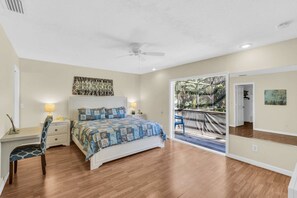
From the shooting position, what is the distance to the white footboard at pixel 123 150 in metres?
2.81

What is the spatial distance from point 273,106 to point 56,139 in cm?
538

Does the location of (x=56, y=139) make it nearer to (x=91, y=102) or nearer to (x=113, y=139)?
(x=91, y=102)

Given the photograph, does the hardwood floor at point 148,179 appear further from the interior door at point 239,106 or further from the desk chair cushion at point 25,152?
the interior door at point 239,106

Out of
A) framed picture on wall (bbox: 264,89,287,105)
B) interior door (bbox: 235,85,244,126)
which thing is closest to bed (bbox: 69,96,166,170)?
interior door (bbox: 235,85,244,126)

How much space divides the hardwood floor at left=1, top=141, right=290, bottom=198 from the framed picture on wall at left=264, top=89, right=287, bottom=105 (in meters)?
1.43

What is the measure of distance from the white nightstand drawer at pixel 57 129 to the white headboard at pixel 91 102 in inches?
19.9

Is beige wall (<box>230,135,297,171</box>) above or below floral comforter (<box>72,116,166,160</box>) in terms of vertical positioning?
below

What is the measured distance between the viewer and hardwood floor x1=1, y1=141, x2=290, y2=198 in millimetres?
2061

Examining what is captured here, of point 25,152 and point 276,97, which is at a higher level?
point 276,97

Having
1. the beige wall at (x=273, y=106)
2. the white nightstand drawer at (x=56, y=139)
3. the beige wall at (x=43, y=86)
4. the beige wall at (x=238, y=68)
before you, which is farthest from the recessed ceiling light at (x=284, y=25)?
the white nightstand drawer at (x=56, y=139)

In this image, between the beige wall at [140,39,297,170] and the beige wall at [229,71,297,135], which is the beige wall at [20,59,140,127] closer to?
the beige wall at [140,39,297,170]

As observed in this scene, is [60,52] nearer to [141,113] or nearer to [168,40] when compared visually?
[168,40]

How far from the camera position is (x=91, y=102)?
4793 millimetres

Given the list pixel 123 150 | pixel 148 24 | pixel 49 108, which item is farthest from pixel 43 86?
pixel 148 24
